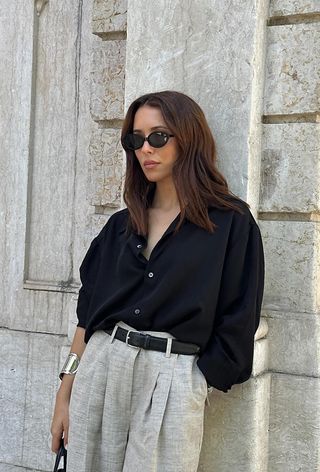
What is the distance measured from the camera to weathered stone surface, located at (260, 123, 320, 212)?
380cm

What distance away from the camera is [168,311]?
309cm

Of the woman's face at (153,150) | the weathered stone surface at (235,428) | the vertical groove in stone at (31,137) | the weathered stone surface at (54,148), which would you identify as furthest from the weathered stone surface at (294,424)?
the vertical groove in stone at (31,137)

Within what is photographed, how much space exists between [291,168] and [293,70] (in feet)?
1.55

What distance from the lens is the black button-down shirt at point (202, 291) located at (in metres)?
3.08

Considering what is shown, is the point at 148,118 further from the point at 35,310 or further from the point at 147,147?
the point at 35,310

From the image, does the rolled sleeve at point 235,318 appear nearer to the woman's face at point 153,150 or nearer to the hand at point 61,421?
the woman's face at point 153,150

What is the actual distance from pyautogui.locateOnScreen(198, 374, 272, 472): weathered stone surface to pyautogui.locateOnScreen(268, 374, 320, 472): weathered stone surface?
0.18 meters

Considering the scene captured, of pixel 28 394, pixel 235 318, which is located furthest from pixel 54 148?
pixel 235 318

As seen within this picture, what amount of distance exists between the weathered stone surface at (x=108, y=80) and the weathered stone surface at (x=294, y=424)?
5.73 ft

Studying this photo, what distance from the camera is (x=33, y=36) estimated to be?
198 inches

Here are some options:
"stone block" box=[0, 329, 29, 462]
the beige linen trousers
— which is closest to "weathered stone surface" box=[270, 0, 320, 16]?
the beige linen trousers

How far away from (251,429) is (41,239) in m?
2.04

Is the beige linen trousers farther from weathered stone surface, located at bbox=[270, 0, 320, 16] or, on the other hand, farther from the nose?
weathered stone surface, located at bbox=[270, 0, 320, 16]

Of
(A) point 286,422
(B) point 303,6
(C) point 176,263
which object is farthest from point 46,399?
(B) point 303,6
